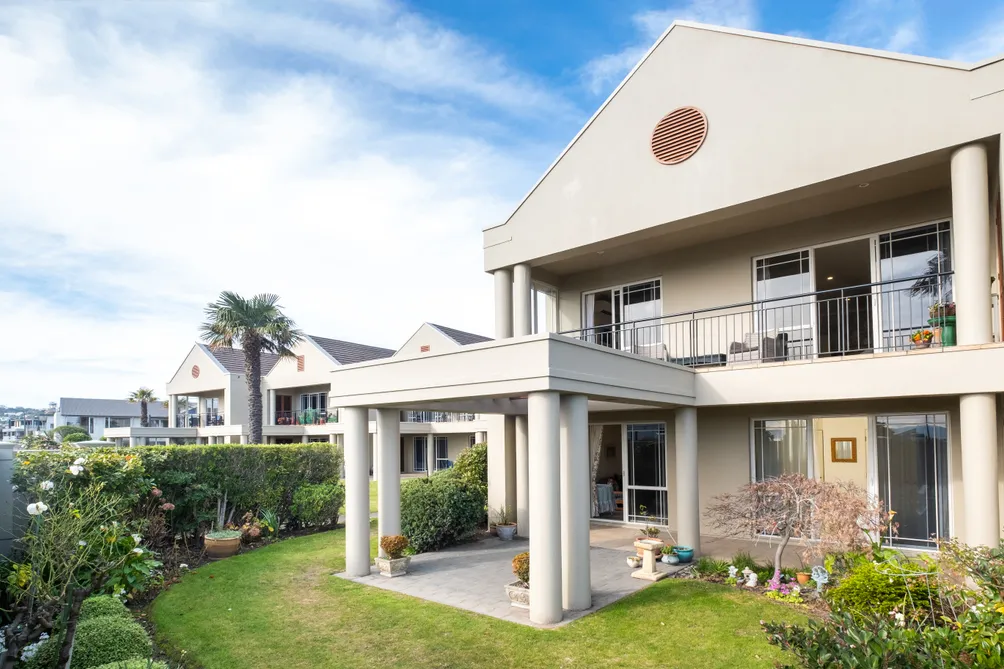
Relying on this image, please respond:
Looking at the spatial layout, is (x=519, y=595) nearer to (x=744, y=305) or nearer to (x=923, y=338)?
(x=744, y=305)

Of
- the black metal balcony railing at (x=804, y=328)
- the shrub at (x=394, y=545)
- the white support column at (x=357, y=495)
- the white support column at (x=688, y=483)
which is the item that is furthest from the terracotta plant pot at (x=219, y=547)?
the white support column at (x=688, y=483)

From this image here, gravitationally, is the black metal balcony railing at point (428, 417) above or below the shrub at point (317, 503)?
above

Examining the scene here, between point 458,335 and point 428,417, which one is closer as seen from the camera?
point 458,335

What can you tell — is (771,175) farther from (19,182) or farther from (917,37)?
(19,182)

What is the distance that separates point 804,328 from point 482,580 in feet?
25.9

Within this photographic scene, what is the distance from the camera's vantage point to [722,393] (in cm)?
1089

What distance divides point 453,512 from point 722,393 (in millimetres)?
5982

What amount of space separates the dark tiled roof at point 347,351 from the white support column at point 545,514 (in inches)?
1033

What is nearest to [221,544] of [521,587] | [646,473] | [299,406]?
[521,587]

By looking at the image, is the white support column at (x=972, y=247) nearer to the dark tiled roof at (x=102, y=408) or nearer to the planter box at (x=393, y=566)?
the planter box at (x=393, y=566)

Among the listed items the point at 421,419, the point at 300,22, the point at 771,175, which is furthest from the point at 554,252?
the point at 421,419

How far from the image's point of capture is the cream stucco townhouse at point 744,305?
27.1 feet

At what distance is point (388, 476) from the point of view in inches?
430

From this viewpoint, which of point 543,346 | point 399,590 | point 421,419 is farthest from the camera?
point 421,419
